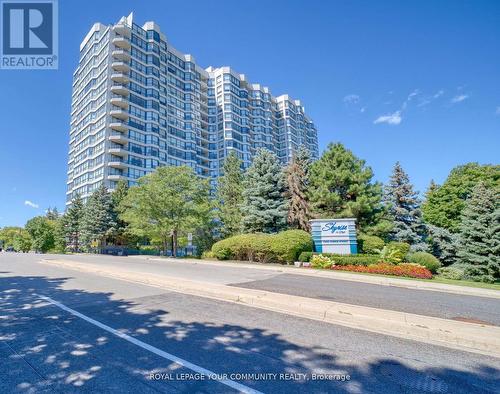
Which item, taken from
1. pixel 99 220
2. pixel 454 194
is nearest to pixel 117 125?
pixel 99 220

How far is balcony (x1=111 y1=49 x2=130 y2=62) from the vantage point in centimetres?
6009

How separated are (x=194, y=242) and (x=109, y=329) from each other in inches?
1186

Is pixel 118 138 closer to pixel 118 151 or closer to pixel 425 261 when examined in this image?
pixel 118 151

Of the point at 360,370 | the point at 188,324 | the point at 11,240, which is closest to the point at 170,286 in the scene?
the point at 188,324

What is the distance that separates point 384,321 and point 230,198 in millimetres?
29016

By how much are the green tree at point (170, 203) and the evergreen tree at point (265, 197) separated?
239 inches

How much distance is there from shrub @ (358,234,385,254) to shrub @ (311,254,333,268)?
5.84 m

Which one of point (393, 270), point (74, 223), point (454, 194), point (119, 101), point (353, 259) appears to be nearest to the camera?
point (393, 270)

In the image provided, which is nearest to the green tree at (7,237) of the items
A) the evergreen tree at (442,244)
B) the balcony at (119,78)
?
the balcony at (119,78)

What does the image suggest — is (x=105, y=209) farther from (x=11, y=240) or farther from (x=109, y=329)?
(x=11, y=240)

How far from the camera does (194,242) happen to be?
114ft

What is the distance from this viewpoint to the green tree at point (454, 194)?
3619cm

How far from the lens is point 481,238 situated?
66.7ft

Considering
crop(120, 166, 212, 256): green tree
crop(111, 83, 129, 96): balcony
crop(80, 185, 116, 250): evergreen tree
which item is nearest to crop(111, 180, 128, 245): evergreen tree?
crop(80, 185, 116, 250): evergreen tree
